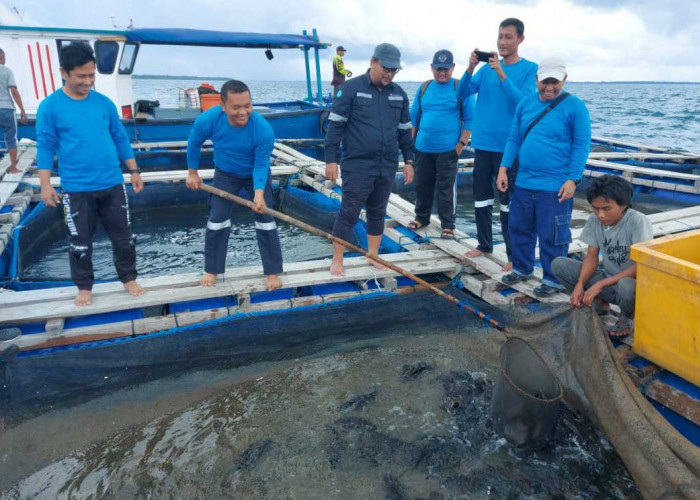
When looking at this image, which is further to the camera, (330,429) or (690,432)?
(330,429)

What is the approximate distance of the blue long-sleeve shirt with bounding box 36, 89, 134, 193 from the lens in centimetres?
367

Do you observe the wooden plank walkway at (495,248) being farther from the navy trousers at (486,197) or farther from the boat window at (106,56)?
the boat window at (106,56)

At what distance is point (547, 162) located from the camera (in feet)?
13.2

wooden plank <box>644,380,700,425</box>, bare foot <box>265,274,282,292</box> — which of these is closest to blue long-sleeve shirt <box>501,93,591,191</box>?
wooden plank <box>644,380,700,425</box>

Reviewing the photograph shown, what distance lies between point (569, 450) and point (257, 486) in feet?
6.39

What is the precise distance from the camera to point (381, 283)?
4.83m

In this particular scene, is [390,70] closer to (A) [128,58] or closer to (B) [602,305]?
(B) [602,305]

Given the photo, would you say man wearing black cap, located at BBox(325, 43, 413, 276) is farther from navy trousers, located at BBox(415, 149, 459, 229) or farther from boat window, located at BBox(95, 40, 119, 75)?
boat window, located at BBox(95, 40, 119, 75)

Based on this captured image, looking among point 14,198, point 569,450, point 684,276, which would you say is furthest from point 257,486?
point 14,198

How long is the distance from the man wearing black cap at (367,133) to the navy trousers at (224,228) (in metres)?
0.61

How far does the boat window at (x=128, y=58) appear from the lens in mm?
11422

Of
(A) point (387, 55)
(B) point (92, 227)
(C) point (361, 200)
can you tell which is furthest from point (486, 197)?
(B) point (92, 227)

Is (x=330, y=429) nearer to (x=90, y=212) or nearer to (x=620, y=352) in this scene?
(x=620, y=352)

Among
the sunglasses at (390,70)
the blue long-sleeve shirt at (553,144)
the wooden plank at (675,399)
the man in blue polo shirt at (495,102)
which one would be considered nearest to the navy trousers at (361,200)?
the sunglasses at (390,70)
